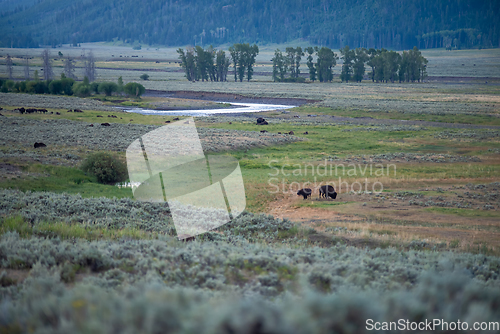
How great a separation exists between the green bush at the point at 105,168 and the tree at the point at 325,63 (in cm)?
11161

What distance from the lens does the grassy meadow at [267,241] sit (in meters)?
4.30

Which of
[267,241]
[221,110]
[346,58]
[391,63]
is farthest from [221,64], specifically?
[267,241]

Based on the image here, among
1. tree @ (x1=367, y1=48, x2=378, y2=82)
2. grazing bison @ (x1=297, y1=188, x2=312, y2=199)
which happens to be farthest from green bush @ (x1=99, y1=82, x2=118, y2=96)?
tree @ (x1=367, y1=48, x2=378, y2=82)

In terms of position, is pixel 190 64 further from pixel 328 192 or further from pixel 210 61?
pixel 328 192

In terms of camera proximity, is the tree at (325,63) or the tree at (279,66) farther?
the tree at (279,66)

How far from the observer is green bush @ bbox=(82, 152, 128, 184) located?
22.6 meters

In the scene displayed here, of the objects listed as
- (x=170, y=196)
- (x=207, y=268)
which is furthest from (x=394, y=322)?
(x=170, y=196)

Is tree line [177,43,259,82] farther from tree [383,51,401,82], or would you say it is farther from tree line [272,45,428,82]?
tree [383,51,401,82]

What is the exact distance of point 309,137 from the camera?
42000 millimetres

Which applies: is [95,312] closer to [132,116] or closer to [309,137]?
[309,137]

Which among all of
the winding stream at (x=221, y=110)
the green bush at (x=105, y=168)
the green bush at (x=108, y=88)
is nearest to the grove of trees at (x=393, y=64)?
the winding stream at (x=221, y=110)

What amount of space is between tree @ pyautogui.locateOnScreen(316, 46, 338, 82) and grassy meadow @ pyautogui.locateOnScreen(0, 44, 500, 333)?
89.0 m

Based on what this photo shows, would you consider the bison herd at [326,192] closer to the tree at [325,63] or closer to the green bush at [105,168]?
the green bush at [105,168]

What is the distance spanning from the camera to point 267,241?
1256cm
